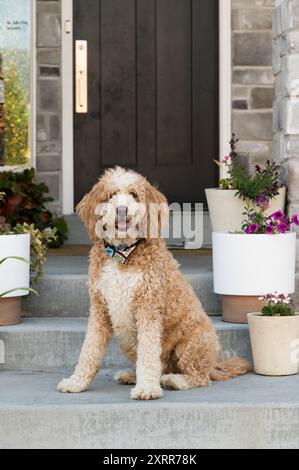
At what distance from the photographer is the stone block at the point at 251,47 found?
7.31m

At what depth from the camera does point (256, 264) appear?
16.7 feet

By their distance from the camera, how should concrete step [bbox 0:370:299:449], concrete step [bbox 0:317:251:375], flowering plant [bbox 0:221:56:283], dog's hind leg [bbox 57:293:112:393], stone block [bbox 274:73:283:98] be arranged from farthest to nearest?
stone block [bbox 274:73:283:98], flowering plant [bbox 0:221:56:283], concrete step [bbox 0:317:251:375], dog's hind leg [bbox 57:293:112:393], concrete step [bbox 0:370:299:449]

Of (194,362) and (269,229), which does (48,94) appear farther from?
(194,362)

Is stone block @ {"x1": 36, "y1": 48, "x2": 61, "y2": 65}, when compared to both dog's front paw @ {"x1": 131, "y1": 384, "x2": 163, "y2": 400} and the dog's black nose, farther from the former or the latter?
dog's front paw @ {"x1": 131, "y1": 384, "x2": 163, "y2": 400}

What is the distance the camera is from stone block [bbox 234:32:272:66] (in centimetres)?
731

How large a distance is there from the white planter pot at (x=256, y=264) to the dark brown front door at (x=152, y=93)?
2.30 metres

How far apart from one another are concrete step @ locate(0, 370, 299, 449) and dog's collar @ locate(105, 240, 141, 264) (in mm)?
624

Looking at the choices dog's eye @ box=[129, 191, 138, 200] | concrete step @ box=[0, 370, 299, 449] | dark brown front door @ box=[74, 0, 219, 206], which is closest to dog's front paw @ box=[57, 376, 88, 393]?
concrete step @ box=[0, 370, 299, 449]

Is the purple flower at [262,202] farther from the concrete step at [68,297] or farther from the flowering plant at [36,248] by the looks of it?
the flowering plant at [36,248]

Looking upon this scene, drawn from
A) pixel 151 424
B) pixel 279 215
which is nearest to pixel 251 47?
pixel 279 215

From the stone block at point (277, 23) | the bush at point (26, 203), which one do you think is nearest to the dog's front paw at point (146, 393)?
the stone block at point (277, 23)

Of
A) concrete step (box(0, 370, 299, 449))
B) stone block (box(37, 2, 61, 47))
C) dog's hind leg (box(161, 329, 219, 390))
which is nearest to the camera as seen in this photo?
concrete step (box(0, 370, 299, 449))
